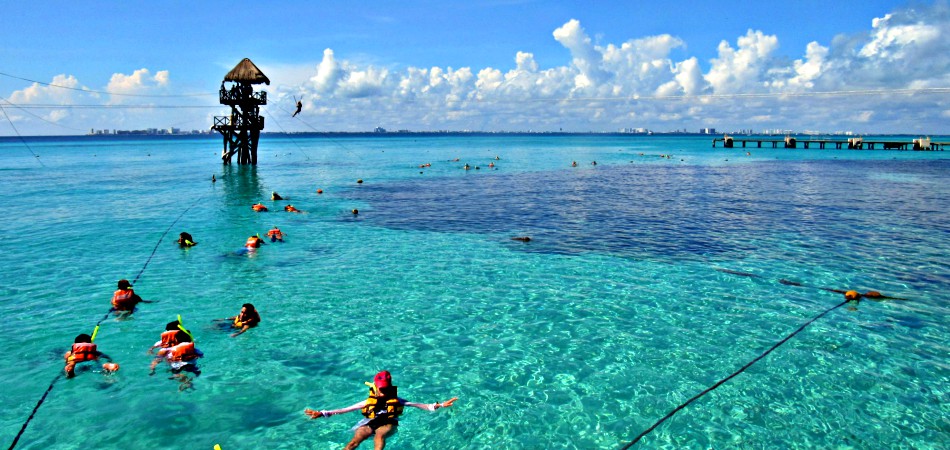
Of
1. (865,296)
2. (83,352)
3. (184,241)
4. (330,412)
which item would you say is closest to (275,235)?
(184,241)

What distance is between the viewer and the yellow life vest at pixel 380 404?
1074 centimetres

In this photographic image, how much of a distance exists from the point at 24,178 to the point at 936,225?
8511cm

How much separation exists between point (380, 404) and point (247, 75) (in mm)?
58056

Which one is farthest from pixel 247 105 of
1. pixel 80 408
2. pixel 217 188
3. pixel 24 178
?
pixel 80 408

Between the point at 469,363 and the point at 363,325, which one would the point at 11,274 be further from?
the point at 469,363

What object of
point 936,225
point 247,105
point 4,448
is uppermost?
point 247,105

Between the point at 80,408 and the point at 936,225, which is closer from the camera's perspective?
the point at 80,408

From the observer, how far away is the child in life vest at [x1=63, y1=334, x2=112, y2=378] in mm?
12828

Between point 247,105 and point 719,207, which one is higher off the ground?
point 247,105

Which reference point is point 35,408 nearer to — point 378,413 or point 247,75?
point 378,413

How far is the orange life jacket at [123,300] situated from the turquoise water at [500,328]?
2.25 ft

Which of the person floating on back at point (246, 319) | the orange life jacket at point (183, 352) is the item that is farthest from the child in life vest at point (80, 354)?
the person floating on back at point (246, 319)

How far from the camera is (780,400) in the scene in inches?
464

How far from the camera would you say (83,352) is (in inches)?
516
